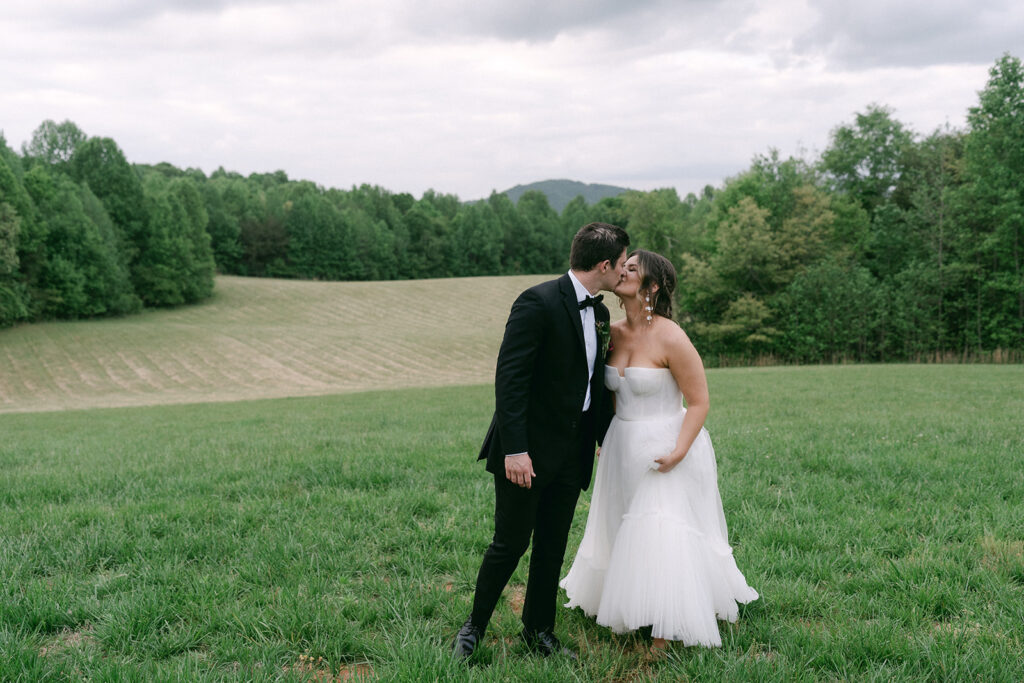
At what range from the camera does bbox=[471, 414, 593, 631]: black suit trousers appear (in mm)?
3648

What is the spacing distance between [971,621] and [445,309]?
203ft

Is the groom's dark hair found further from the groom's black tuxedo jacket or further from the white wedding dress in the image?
the white wedding dress

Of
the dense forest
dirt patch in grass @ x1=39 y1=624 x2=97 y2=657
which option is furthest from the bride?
the dense forest

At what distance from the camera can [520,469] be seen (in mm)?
3492

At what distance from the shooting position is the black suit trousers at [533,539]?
365 cm

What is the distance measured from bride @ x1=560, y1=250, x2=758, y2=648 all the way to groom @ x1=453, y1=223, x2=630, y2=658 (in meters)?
0.25

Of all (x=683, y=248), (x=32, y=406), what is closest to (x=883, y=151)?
(x=683, y=248)

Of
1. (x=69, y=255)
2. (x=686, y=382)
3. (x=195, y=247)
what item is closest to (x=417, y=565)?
(x=686, y=382)

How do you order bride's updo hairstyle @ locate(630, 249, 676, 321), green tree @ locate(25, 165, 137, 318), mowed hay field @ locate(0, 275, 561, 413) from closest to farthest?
1. bride's updo hairstyle @ locate(630, 249, 676, 321)
2. mowed hay field @ locate(0, 275, 561, 413)
3. green tree @ locate(25, 165, 137, 318)

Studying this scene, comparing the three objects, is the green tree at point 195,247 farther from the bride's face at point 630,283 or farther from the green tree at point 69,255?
the bride's face at point 630,283

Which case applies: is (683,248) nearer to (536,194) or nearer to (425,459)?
(425,459)

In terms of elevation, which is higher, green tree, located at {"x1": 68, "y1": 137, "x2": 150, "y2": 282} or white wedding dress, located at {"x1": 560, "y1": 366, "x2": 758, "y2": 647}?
green tree, located at {"x1": 68, "y1": 137, "x2": 150, "y2": 282}

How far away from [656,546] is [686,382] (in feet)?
3.22

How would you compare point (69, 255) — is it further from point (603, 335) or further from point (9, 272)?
point (603, 335)
